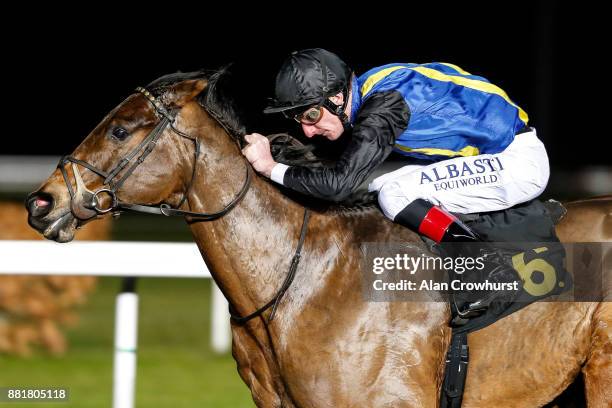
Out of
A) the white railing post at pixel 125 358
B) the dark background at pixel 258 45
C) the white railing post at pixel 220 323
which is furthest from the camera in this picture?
the dark background at pixel 258 45

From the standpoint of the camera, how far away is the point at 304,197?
3730 mm

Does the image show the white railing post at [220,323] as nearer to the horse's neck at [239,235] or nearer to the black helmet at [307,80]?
the horse's neck at [239,235]

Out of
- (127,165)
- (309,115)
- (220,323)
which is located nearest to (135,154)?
(127,165)

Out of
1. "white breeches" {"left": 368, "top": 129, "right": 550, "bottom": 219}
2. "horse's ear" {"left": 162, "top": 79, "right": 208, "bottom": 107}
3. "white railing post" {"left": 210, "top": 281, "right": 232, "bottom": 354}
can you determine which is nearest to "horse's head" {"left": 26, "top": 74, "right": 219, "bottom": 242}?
"horse's ear" {"left": 162, "top": 79, "right": 208, "bottom": 107}

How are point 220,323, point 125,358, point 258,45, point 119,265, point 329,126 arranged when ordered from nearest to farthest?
point 329,126, point 125,358, point 119,265, point 220,323, point 258,45

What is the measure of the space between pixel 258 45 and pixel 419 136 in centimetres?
2134

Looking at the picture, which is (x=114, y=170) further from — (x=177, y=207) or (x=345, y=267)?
(x=345, y=267)

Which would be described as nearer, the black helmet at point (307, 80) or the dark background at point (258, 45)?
the black helmet at point (307, 80)

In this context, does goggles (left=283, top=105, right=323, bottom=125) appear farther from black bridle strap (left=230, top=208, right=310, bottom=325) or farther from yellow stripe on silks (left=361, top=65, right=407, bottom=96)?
black bridle strap (left=230, top=208, right=310, bottom=325)

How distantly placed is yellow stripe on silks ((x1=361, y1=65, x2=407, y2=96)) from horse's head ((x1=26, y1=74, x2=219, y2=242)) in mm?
622

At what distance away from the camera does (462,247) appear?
3.61 m

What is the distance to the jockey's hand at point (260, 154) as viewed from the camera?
3.58 m

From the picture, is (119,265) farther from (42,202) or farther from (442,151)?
(442,151)

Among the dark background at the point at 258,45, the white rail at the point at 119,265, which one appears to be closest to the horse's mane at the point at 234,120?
the white rail at the point at 119,265
